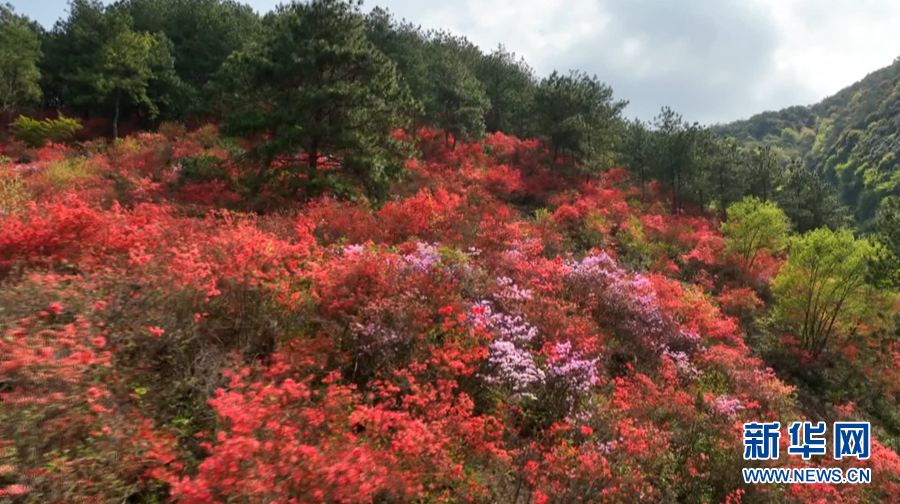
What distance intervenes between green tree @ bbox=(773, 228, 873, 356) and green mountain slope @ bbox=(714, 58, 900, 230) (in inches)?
2740

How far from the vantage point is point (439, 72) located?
30.3 m

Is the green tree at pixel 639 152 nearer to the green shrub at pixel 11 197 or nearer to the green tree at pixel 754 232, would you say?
the green tree at pixel 754 232

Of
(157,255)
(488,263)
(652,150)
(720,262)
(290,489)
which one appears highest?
(652,150)

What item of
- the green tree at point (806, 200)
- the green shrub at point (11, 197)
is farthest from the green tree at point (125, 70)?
the green tree at point (806, 200)

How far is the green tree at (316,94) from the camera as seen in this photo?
48.3 ft

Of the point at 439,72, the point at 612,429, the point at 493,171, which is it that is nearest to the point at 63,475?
the point at 612,429

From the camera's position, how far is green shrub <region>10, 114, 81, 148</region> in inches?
923

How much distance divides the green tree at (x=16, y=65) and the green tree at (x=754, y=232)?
130ft

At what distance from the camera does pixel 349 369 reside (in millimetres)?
7066

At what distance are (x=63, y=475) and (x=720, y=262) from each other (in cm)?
2568

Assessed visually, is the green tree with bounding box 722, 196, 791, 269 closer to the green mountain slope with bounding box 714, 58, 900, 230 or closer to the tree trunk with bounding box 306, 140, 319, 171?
the tree trunk with bounding box 306, 140, 319, 171

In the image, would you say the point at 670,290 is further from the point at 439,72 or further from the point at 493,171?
the point at 439,72

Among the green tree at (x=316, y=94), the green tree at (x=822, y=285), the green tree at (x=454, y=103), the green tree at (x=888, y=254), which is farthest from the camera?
the green tree at (x=454, y=103)

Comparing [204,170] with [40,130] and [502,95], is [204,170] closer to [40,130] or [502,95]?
[40,130]
